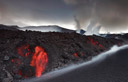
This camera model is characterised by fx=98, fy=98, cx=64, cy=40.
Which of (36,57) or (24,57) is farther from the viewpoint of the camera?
(36,57)

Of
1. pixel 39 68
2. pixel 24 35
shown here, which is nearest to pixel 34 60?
pixel 39 68

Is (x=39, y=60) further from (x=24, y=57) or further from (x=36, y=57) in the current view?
(x=24, y=57)

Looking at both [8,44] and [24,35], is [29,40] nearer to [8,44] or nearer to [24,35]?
[24,35]

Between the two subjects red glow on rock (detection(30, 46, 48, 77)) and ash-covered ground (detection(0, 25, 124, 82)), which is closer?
ash-covered ground (detection(0, 25, 124, 82))

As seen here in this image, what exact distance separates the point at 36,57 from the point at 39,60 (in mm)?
549

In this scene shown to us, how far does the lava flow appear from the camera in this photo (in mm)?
11783

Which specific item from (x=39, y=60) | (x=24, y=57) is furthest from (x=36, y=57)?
(x=24, y=57)

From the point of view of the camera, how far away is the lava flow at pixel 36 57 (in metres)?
11.8

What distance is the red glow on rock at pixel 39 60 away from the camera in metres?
11.7

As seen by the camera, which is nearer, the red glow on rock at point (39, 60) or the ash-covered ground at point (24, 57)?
the ash-covered ground at point (24, 57)

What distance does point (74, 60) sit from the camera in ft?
54.4

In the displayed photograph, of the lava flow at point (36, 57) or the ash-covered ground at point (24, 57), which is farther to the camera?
the lava flow at point (36, 57)

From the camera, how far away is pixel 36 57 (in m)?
12.6

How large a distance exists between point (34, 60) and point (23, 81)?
113 inches
